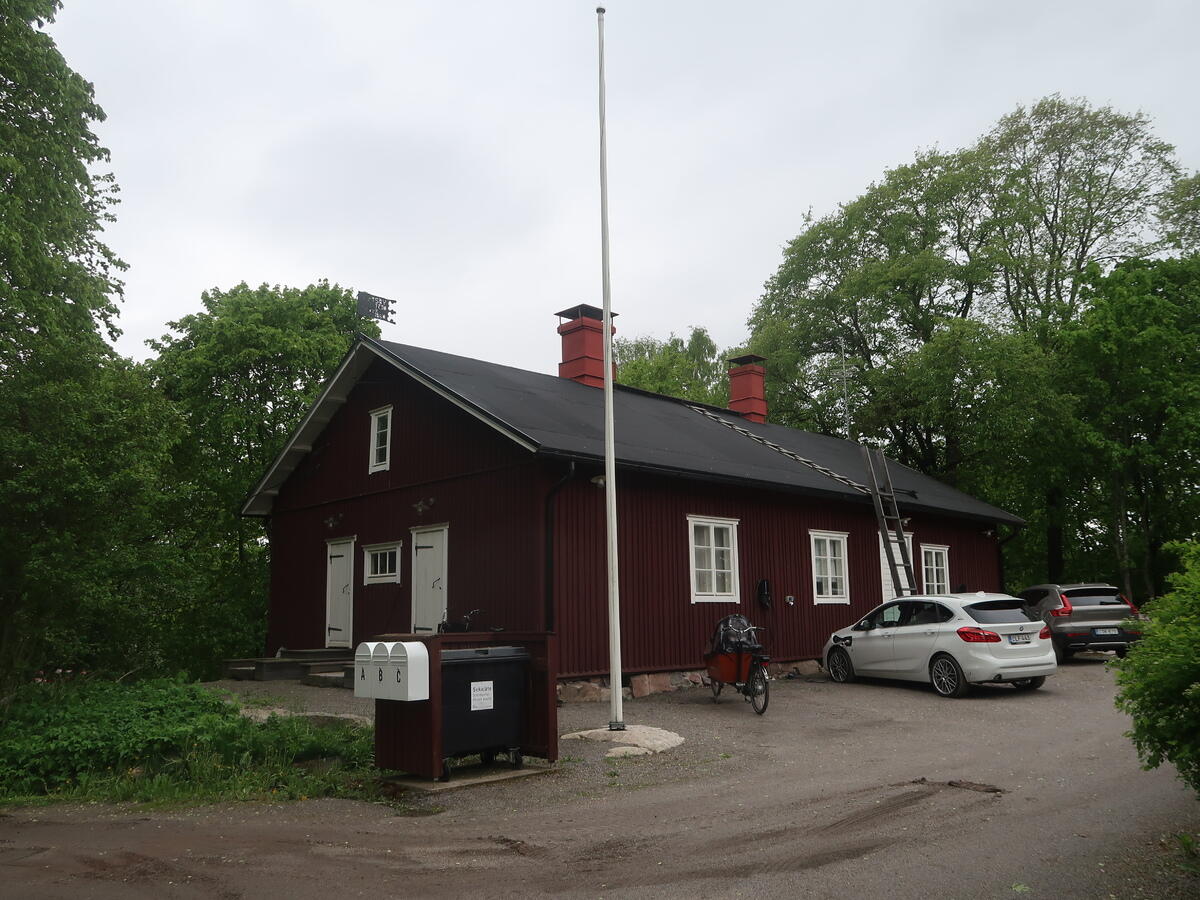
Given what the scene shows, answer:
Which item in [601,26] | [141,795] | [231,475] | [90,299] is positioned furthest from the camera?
[231,475]

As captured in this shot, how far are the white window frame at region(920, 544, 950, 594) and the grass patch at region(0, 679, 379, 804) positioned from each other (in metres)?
14.8

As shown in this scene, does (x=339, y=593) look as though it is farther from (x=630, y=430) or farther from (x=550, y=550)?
(x=630, y=430)

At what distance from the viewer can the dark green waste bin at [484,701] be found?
8.89 m

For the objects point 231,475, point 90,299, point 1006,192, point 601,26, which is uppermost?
point 1006,192

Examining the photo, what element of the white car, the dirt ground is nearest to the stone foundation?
the white car

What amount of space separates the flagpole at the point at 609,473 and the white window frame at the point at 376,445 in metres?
6.89

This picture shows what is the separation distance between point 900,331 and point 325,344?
19.3 meters

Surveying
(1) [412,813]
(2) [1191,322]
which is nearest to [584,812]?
(1) [412,813]

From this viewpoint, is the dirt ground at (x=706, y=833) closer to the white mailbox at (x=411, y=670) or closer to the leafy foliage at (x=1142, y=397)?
the white mailbox at (x=411, y=670)

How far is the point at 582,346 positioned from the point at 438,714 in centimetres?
1336

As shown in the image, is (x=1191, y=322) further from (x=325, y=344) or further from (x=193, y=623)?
(x=193, y=623)

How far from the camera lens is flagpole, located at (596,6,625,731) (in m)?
11.3

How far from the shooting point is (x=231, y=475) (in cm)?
2784

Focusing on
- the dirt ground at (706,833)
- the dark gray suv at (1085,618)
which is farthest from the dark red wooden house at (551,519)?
the dirt ground at (706,833)
